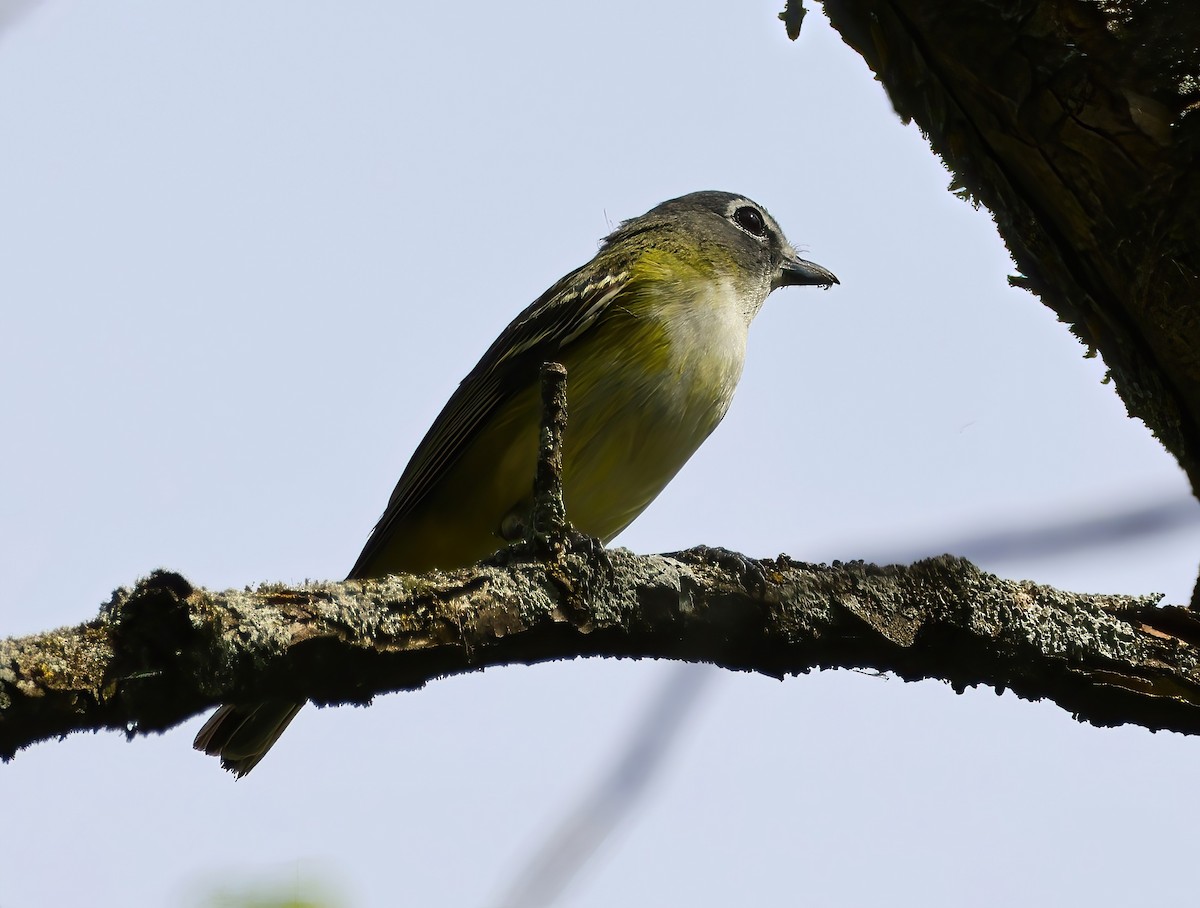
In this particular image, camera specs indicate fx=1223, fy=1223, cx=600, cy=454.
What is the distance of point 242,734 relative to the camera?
4379 millimetres

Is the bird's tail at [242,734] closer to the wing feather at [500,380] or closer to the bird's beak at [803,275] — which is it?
the wing feather at [500,380]

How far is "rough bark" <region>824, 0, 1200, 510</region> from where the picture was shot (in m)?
3.15

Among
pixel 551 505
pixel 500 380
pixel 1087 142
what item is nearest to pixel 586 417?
pixel 500 380

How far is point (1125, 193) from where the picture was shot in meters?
3.22

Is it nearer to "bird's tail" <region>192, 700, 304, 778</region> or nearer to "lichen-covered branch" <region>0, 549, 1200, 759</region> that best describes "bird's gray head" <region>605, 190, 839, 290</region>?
"lichen-covered branch" <region>0, 549, 1200, 759</region>

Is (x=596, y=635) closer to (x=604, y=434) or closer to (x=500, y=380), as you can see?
(x=604, y=434)

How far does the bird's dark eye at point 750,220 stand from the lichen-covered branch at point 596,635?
12.8 feet

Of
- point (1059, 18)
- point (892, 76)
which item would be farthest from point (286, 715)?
point (1059, 18)

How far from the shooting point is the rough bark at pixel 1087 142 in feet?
10.3

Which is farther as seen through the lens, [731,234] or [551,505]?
[731,234]

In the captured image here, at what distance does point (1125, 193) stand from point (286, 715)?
129 inches

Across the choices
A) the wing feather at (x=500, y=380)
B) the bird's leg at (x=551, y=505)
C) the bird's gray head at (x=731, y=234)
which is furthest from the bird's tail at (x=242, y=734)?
the bird's gray head at (x=731, y=234)

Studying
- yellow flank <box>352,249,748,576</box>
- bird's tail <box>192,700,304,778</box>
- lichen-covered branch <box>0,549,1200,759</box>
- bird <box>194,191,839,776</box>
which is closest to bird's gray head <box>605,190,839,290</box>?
bird <box>194,191,839,776</box>

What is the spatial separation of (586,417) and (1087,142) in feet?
8.40
